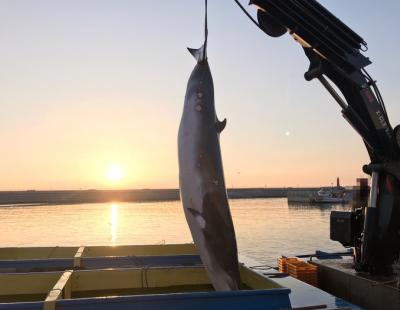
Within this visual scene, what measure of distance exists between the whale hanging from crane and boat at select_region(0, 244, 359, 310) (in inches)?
24.2

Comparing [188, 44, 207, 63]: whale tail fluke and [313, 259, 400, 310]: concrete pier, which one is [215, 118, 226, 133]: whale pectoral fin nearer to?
[188, 44, 207, 63]: whale tail fluke

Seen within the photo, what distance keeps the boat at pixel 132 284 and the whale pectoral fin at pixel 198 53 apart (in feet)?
12.2

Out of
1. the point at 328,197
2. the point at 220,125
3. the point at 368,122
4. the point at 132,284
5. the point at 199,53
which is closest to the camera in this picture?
the point at 220,125

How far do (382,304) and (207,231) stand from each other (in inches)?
227

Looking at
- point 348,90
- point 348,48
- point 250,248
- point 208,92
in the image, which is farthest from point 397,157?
point 250,248

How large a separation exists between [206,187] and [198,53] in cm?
225

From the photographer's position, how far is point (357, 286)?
10.5 meters

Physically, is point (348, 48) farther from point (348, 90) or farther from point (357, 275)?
point (357, 275)

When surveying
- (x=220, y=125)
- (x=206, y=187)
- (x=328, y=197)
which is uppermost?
(x=220, y=125)

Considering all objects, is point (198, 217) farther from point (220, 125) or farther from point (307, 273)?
point (307, 273)

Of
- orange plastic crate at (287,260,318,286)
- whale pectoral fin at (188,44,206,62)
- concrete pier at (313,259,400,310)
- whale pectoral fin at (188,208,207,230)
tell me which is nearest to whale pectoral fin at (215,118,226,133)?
whale pectoral fin at (188,44,206,62)

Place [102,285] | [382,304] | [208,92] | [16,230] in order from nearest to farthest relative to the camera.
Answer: [208,92]
[102,285]
[382,304]
[16,230]

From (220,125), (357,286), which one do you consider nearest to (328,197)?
(357,286)

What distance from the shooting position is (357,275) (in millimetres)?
10711
